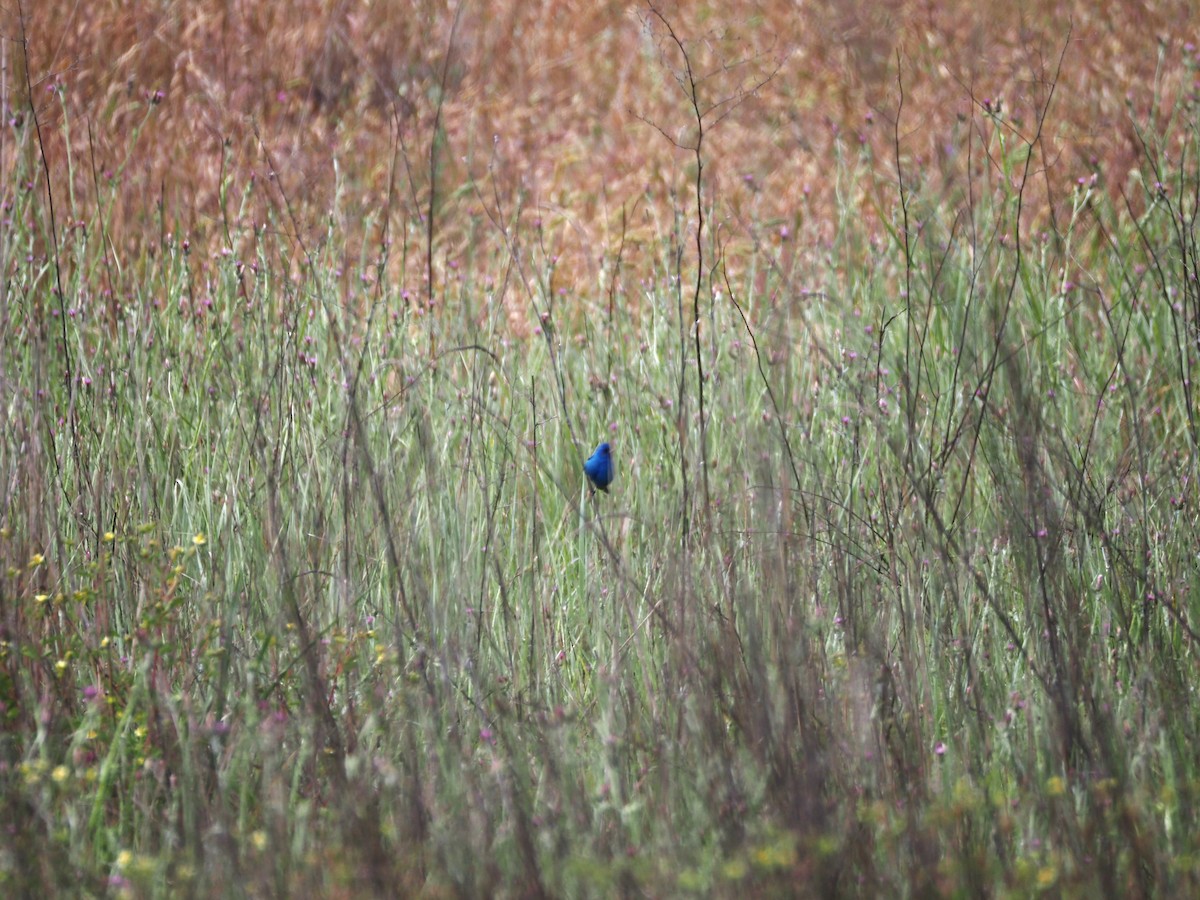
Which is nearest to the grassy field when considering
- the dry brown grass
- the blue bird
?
the blue bird

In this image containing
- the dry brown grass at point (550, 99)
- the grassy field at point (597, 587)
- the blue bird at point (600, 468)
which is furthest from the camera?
the dry brown grass at point (550, 99)

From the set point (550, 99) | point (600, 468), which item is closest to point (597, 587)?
point (600, 468)

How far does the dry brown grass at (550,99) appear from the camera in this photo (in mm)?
4527

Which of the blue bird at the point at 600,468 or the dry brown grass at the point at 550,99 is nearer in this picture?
the blue bird at the point at 600,468

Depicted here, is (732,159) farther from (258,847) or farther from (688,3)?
(258,847)

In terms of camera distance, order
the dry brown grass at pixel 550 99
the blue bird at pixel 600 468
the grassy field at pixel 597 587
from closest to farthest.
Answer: the grassy field at pixel 597 587, the blue bird at pixel 600 468, the dry brown grass at pixel 550 99

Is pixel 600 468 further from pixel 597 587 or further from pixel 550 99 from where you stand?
pixel 550 99

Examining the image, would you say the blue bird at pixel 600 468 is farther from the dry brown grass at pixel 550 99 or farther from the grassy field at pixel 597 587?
the dry brown grass at pixel 550 99

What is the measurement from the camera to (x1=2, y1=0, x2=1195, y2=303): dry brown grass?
14.9ft

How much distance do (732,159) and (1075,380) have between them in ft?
7.86

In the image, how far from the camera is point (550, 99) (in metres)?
5.85

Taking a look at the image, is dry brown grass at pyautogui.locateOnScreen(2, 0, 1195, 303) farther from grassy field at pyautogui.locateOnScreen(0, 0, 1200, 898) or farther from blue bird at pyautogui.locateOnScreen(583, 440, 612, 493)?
blue bird at pyautogui.locateOnScreen(583, 440, 612, 493)

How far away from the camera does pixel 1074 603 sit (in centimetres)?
185

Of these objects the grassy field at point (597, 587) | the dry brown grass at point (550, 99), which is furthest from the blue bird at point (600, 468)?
the dry brown grass at point (550, 99)
